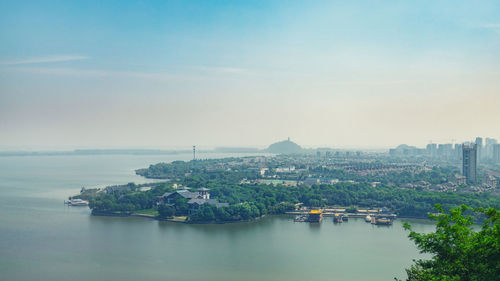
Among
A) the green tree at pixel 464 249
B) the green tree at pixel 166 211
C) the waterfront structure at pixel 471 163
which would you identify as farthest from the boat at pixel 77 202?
the waterfront structure at pixel 471 163

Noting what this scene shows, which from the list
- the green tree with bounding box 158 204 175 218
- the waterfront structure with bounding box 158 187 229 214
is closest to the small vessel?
the waterfront structure with bounding box 158 187 229 214

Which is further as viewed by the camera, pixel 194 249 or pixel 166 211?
pixel 166 211

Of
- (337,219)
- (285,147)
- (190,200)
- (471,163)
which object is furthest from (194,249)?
(285,147)

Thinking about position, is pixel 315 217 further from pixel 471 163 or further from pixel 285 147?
pixel 285 147

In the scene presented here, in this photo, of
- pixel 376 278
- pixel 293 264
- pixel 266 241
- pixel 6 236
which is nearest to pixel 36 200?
pixel 6 236

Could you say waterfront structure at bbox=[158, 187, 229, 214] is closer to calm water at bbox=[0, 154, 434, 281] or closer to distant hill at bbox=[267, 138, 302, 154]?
calm water at bbox=[0, 154, 434, 281]

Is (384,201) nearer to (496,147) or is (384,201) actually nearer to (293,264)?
→ (293,264)

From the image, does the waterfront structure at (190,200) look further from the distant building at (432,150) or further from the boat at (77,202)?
the distant building at (432,150)

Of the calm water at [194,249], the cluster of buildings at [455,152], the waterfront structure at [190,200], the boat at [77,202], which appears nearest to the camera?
the calm water at [194,249]
